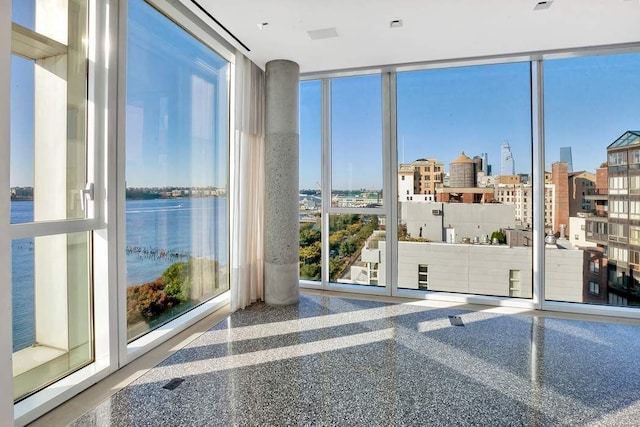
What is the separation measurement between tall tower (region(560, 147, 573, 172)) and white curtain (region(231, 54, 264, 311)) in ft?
11.7

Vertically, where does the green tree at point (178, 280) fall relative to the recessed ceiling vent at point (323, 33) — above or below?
below

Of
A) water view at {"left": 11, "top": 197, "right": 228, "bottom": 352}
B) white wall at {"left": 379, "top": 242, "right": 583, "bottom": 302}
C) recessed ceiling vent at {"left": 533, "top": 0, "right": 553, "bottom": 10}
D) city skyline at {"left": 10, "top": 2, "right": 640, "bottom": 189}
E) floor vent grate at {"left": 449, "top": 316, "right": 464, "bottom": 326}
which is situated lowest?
floor vent grate at {"left": 449, "top": 316, "right": 464, "bottom": 326}

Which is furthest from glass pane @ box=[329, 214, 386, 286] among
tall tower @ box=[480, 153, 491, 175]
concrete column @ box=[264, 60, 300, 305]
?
tall tower @ box=[480, 153, 491, 175]

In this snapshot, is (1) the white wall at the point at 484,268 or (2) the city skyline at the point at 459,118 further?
(1) the white wall at the point at 484,268

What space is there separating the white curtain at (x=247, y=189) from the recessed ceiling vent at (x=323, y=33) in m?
0.95

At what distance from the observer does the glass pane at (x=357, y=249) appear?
4.50 metres

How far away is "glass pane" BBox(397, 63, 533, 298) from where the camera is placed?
4.00m

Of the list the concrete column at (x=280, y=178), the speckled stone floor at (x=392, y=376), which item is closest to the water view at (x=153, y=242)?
the concrete column at (x=280, y=178)

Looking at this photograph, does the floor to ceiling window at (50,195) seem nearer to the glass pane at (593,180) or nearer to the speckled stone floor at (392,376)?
the speckled stone floor at (392,376)

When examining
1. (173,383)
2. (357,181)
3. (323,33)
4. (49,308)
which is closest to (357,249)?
(357,181)

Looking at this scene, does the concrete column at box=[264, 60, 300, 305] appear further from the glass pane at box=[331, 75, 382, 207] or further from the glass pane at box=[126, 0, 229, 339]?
the glass pane at box=[331, 75, 382, 207]

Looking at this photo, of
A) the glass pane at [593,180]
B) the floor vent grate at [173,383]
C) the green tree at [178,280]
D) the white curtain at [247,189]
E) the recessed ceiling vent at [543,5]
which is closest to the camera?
the floor vent grate at [173,383]

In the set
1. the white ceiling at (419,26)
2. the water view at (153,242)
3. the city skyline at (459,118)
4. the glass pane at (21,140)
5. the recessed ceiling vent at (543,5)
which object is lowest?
the water view at (153,242)

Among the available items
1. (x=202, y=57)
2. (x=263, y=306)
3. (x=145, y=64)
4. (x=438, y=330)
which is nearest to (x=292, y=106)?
(x=202, y=57)
